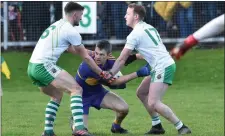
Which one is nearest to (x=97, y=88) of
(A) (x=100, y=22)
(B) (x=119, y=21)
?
(A) (x=100, y=22)

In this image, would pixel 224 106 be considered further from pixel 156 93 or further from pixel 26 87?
pixel 26 87

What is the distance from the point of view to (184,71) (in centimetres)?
2247

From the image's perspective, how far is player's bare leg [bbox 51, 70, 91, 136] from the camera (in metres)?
10.5

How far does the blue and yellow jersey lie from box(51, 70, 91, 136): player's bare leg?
853 mm

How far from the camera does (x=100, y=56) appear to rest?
1138 cm

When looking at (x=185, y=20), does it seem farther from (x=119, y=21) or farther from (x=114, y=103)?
(x=114, y=103)

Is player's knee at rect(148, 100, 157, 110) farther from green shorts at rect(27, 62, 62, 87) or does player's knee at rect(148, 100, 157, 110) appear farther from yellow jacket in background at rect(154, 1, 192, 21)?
yellow jacket in background at rect(154, 1, 192, 21)

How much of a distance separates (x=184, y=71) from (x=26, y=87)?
4.97 meters

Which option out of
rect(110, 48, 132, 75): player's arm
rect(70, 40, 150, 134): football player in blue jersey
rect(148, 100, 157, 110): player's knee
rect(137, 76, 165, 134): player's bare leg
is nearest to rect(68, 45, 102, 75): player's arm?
rect(110, 48, 132, 75): player's arm

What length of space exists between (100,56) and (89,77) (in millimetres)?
381

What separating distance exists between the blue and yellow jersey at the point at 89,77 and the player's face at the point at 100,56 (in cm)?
8

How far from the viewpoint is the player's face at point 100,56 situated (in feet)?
37.2

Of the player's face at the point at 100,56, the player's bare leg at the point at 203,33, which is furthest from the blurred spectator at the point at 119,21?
the player's bare leg at the point at 203,33

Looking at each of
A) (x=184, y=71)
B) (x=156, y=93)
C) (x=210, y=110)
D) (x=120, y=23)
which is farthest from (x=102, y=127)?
(x=120, y=23)
